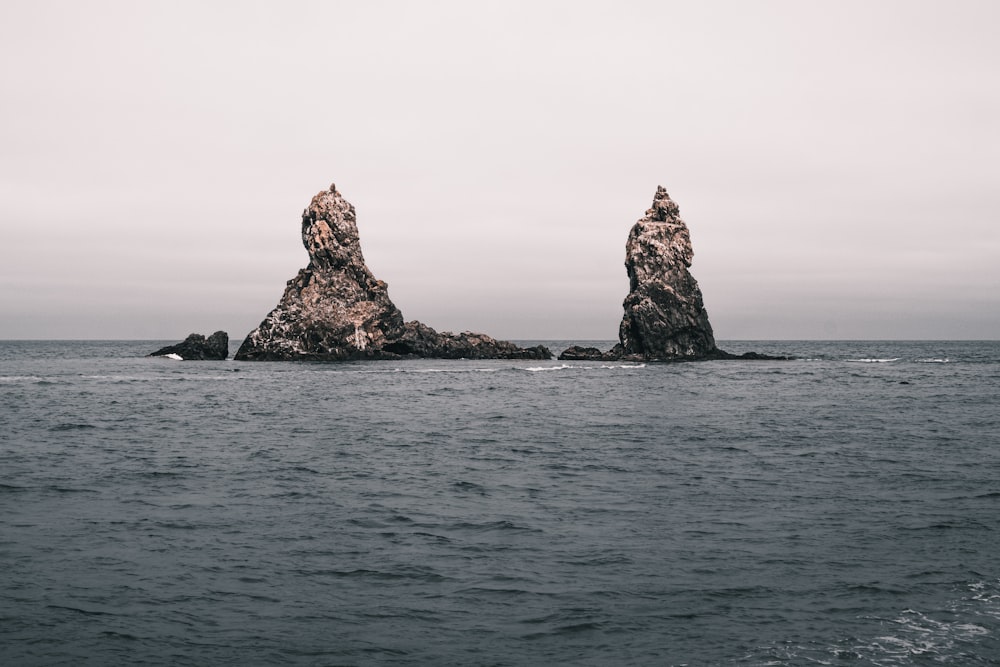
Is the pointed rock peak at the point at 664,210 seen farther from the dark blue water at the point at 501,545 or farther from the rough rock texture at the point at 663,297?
the dark blue water at the point at 501,545

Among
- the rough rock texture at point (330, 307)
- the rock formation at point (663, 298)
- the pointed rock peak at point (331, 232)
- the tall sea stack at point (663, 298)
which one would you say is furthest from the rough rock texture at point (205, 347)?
the tall sea stack at point (663, 298)

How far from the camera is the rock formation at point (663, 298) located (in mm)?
122688

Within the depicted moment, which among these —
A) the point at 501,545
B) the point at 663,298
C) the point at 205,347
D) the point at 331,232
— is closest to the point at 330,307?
the point at 331,232

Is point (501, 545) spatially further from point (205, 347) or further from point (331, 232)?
point (205, 347)

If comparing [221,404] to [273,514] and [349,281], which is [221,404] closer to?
[273,514]

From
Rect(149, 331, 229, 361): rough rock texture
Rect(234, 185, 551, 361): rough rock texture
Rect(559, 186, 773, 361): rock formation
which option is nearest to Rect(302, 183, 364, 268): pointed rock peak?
Rect(234, 185, 551, 361): rough rock texture

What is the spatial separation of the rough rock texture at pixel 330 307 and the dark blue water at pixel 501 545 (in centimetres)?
8486

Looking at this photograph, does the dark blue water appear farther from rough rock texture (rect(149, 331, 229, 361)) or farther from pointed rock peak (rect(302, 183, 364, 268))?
rough rock texture (rect(149, 331, 229, 361))

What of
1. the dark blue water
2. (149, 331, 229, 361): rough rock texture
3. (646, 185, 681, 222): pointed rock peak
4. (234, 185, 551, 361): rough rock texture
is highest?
A: (646, 185, 681, 222): pointed rock peak

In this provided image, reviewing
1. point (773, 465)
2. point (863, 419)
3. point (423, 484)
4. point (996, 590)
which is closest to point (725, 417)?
point (863, 419)

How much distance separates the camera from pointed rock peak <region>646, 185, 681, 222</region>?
422ft

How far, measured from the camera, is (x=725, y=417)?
42.9 metres

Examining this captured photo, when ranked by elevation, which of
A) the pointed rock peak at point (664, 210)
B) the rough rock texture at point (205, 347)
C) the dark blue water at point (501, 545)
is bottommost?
the dark blue water at point (501, 545)

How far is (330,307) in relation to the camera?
12325 cm
